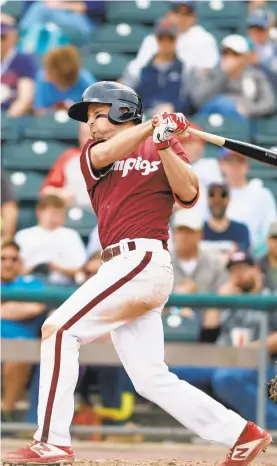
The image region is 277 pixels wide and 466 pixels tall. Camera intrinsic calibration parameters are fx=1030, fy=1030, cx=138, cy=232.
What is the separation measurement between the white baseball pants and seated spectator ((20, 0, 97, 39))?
241 inches

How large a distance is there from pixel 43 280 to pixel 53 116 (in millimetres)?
2234

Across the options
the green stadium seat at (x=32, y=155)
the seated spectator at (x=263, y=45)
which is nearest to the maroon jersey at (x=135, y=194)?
the green stadium seat at (x=32, y=155)

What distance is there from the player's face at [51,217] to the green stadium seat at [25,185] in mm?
647

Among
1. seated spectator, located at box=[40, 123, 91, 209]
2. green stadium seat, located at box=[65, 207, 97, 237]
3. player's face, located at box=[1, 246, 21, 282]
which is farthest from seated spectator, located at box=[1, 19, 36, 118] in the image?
player's face, located at box=[1, 246, 21, 282]

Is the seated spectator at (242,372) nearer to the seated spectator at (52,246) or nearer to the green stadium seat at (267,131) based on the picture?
the seated spectator at (52,246)

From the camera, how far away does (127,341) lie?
431 cm

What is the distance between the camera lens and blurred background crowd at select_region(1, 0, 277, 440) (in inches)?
254

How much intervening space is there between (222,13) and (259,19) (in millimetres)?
668

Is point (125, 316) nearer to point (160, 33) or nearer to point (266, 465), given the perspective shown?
point (266, 465)

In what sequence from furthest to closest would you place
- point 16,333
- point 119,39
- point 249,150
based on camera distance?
point 119,39, point 16,333, point 249,150

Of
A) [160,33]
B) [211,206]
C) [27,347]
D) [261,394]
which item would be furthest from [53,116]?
[261,394]

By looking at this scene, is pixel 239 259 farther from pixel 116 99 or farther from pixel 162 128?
pixel 162 128

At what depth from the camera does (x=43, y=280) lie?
24.7 feet

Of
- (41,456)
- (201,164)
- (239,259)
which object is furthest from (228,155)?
(41,456)
